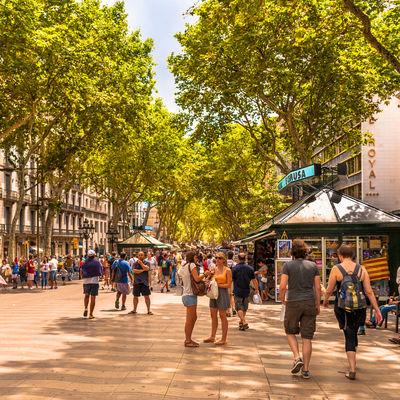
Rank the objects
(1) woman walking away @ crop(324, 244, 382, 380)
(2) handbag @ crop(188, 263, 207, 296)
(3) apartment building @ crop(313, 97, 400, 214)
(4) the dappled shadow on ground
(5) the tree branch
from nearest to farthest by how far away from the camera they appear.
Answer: (4) the dappled shadow on ground, (1) woman walking away @ crop(324, 244, 382, 380), (2) handbag @ crop(188, 263, 207, 296), (5) the tree branch, (3) apartment building @ crop(313, 97, 400, 214)

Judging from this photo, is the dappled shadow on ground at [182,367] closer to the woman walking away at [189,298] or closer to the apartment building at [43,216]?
the woman walking away at [189,298]

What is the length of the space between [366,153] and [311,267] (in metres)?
29.2

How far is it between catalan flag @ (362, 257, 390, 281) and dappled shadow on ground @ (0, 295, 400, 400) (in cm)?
545

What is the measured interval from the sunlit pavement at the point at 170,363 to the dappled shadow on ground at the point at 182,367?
0.01 m

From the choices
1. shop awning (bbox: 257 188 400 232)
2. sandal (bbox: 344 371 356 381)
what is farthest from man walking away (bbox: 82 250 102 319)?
sandal (bbox: 344 371 356 381)

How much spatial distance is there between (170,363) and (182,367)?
1.04 ft

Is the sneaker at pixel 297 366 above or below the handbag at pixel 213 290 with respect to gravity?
below

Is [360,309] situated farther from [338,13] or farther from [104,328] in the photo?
[338,13]

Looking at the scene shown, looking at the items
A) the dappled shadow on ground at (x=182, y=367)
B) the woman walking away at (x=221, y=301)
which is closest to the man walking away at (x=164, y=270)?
the dappled shadow on ground at (x=182, y=367)

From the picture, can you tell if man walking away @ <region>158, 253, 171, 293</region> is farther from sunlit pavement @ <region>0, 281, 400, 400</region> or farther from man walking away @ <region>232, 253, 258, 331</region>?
man walking away @ <region>232, 253, 258, 331</region>

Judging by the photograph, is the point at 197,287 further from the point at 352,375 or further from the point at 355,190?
the point at 355,190

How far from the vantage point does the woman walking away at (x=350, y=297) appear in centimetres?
642

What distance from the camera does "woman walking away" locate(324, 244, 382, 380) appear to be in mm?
6418

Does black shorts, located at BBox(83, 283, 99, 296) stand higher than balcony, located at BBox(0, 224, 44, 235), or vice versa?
balcony, located at BBox(0, 224, 44, 235)
